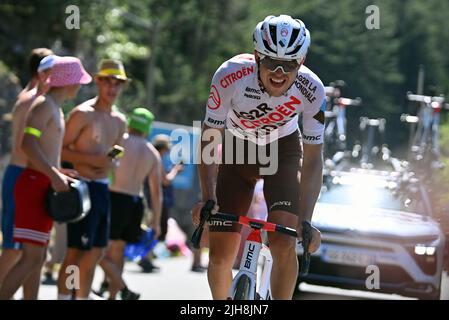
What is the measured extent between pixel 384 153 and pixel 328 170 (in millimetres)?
2333

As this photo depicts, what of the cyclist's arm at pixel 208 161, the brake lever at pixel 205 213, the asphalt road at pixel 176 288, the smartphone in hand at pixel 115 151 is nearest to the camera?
the brake lever at pixel 205 213

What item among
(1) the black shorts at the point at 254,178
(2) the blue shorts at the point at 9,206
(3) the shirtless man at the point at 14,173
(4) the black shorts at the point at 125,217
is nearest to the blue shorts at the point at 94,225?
(3) the shirtless man at the point at 14,173

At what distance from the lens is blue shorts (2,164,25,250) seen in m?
8.64

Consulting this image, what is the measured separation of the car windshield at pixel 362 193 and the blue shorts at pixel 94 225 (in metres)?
3.55

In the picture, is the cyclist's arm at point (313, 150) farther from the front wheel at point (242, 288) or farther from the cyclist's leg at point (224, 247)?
the front wheel at point (242, 288)

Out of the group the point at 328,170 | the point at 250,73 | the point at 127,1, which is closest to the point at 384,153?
the point at 328,170

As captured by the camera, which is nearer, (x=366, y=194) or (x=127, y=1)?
(x=366, y=194)

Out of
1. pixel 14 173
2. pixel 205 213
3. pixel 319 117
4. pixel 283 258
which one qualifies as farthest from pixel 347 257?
pixel 205 213

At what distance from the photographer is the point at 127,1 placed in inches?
1597

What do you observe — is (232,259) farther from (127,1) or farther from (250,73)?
(127,1)

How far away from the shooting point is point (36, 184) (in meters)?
8.71

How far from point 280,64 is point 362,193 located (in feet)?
20.9

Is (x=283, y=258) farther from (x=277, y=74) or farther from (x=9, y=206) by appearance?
(x=9, y=206)

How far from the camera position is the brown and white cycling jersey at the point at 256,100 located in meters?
6.93
